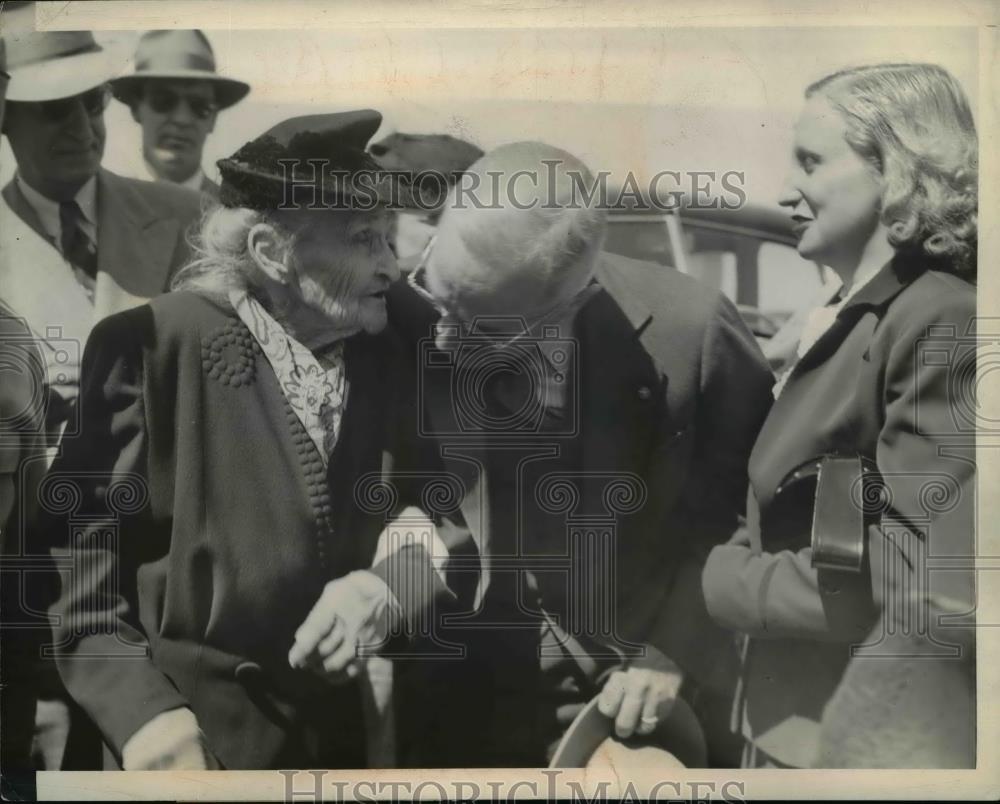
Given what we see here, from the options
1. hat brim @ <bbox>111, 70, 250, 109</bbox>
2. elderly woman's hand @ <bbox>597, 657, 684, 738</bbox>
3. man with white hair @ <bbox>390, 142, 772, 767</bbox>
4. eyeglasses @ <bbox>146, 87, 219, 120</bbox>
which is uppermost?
hat brim @ <bbox>111, 70, 250, 109</bbox>

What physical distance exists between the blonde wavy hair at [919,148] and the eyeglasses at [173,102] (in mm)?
1558

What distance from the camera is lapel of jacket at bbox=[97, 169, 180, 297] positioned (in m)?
2.93

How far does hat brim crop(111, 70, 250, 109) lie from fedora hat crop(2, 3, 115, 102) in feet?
0.16

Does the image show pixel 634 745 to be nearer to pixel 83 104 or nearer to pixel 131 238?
pixel 131 238

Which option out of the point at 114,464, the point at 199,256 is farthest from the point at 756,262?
the point at 114,464

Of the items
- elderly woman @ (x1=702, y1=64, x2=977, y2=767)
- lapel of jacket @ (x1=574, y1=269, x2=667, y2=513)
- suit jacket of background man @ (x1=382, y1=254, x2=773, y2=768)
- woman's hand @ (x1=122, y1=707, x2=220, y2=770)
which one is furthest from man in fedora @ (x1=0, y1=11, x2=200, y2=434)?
elderly woman @ (x1=702, y1=64, x2=977, y2=767)

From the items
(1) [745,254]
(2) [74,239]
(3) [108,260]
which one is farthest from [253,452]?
(1) [745,254]

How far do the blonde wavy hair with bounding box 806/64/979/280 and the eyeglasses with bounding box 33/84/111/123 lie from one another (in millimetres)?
1842

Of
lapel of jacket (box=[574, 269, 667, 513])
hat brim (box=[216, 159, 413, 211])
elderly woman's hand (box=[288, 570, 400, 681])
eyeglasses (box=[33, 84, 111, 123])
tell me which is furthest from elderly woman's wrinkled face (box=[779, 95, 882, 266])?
eyeglasses (box=[33, 84, 111, 123])

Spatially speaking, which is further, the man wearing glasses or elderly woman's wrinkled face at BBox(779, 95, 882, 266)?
the man wearing glasses

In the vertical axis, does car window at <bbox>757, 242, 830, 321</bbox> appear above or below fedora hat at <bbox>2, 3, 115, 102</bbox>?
below

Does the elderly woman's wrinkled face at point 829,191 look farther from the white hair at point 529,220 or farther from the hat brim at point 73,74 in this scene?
the hat brim at point 73,74

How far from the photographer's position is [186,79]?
2.95 meters

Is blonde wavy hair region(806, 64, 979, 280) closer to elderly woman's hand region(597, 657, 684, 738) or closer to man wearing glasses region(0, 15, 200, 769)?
elderly woman's hand region(597, 657, 684, 738)
